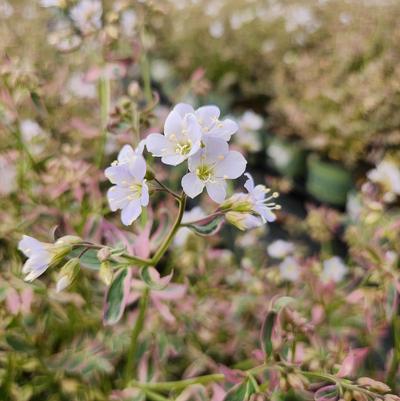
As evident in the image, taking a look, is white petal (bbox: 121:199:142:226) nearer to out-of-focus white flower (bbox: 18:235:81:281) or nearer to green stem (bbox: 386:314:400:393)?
out-of-focus white flower (bbox: 18:235:81:281)

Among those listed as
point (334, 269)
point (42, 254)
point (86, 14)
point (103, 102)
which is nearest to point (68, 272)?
point (42, 254)

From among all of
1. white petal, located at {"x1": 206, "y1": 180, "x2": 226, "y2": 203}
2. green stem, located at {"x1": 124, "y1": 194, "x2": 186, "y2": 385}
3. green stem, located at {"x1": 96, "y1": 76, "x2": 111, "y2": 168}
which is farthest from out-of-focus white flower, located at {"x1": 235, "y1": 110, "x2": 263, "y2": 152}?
white petal, located at {"x1": 206, "y1": 180, "x2": 226, "y2": 203}

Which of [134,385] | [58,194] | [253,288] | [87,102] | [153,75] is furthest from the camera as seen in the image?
[153,75]

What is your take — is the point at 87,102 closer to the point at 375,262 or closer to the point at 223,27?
the point at 375,262

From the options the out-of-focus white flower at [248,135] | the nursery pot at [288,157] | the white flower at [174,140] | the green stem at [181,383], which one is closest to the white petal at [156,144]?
the white flower at [174,140]

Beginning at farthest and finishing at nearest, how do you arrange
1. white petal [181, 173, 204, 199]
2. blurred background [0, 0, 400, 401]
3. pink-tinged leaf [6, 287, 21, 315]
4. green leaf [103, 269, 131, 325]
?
blurred background [0, 0, 400, 401] → pink-tinged leaf [6, 287, 21, 315] → green leaf [103, 269, 131, 325] → white petal [181, 173, 204, 199]

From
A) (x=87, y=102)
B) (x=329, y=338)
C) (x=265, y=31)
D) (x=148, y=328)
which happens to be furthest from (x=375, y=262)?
(x=265, y=31)
